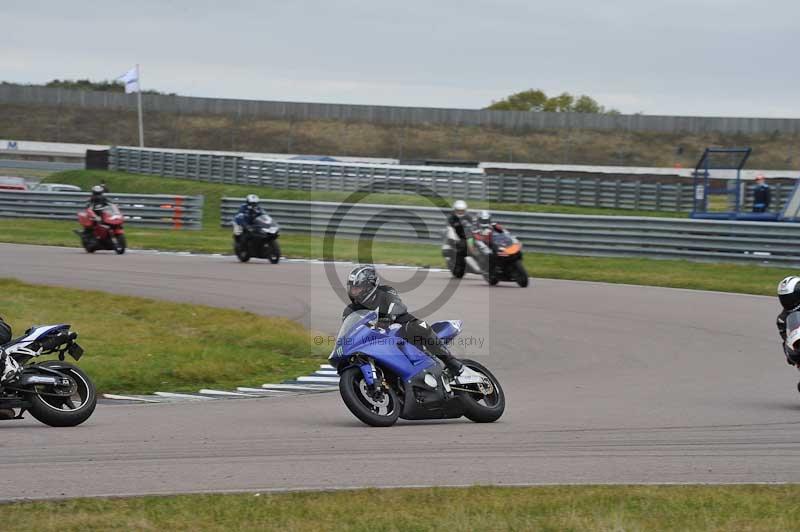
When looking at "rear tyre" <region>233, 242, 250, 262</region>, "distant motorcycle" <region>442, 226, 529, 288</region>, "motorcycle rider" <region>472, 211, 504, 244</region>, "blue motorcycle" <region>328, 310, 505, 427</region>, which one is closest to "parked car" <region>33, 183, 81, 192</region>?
"rear tyre" <region>233, 242, 250, 262</region>

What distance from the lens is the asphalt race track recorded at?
289 inches

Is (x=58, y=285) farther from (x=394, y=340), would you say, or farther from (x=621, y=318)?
(x=394, y=340)

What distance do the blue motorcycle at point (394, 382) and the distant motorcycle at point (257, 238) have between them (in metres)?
15.8

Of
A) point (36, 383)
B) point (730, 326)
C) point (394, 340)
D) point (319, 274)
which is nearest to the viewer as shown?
point (36, 383)

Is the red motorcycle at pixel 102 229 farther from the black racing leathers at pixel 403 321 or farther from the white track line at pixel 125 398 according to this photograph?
the black racing leathers at pixel 403 321

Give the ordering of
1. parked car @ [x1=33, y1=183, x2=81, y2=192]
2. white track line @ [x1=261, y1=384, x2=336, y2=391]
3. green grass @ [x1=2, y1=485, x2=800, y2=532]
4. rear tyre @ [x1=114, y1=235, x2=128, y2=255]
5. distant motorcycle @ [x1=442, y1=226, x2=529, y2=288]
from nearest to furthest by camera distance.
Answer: green grass @ [x1=2, y1=485, x2=800, y2=532]
white track line @ [x1=261, y1=384, x2=336, y2=391]
distant motorcycle @ [x1=442, y1=226, x2=529, y2=288]
rear tyre @ [x1=114, y1=235, x2=128, y2=255]
parked car @ [x1=33, y1=183, x2=81, y2=192]

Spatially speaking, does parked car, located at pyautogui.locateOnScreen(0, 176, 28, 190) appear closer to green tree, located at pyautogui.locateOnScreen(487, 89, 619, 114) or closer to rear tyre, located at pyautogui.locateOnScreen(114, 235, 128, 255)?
rear tyre, located at pyautogui.locateOnScreen(114, 235, 128, 255)

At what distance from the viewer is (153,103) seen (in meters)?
69.4

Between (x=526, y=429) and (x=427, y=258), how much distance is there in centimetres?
1823

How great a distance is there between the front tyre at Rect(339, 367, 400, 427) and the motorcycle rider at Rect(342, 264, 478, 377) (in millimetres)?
514

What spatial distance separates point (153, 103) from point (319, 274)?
4871 centimetres

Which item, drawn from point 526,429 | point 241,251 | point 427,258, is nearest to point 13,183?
point 241,251

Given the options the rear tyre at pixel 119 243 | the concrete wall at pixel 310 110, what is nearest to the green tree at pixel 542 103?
the concrete wall at pixel 310 110

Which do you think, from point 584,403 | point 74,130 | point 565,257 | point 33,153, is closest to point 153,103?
point 74,130
